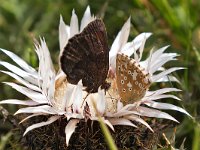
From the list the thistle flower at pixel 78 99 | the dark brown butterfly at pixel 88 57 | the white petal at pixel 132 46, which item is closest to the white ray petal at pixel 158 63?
the thistle flower at pixel 78 99

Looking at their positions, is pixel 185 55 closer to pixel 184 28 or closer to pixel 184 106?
pixel 184 28

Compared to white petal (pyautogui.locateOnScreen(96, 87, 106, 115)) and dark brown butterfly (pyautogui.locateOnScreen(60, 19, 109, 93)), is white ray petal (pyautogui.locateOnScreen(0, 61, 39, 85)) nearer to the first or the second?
dark brown butterfly (pyautogui.locateOnScreen(60, 19, 109, 93))

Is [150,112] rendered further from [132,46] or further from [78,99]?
[132,46]

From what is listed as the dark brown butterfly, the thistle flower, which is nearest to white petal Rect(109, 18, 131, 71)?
the thistle flower

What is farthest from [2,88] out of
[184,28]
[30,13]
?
[184,28]

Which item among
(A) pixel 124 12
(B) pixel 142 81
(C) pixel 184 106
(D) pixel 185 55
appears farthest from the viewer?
(A) pixel 124 12
